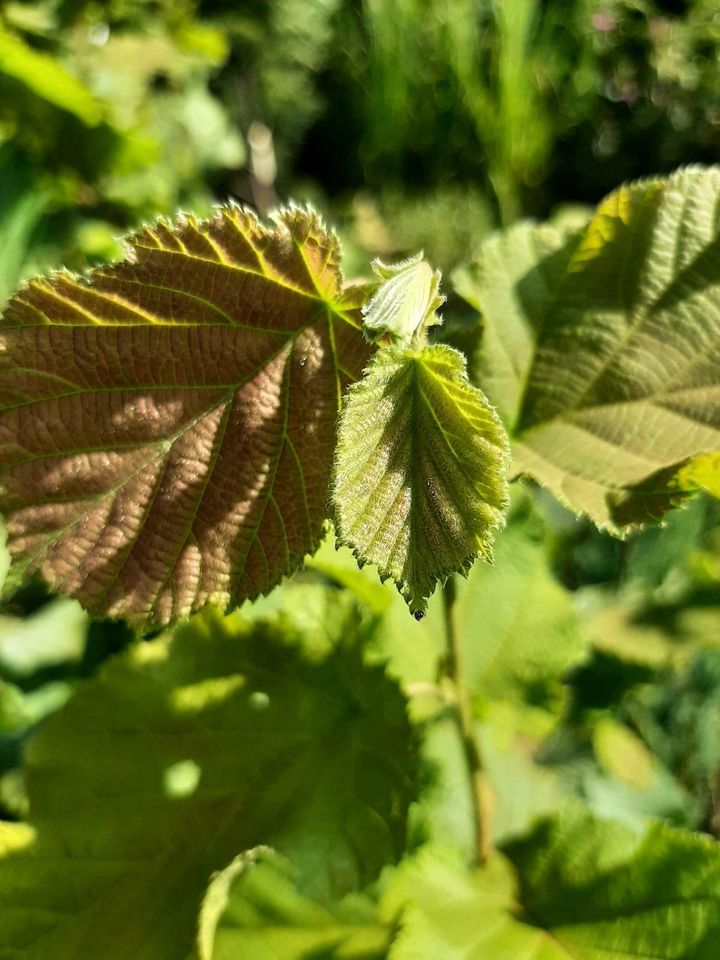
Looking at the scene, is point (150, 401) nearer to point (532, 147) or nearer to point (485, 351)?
point (485, 351)

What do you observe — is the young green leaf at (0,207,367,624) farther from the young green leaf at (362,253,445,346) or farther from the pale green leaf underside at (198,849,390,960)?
the pale green leaf underside at (198,849,390,960)

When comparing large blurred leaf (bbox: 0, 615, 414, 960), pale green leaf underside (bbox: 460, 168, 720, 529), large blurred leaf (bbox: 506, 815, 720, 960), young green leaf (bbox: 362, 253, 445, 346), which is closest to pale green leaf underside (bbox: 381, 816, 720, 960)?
large blurred leaf (bbox: 506, 815, 720, 960)

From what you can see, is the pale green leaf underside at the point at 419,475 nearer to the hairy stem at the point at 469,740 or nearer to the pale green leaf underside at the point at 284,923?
the hairy stem at the point at 469,740

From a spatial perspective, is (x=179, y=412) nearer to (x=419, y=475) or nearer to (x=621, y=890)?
(x=419, y=475)

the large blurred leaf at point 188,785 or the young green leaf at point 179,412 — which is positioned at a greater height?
the young green leaf at point 179,412

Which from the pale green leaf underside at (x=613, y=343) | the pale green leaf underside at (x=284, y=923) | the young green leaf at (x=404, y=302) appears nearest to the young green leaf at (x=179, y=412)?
the young green leaf at (x=404, y=302)

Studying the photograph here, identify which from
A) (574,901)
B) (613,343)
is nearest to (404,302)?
(613,343)
